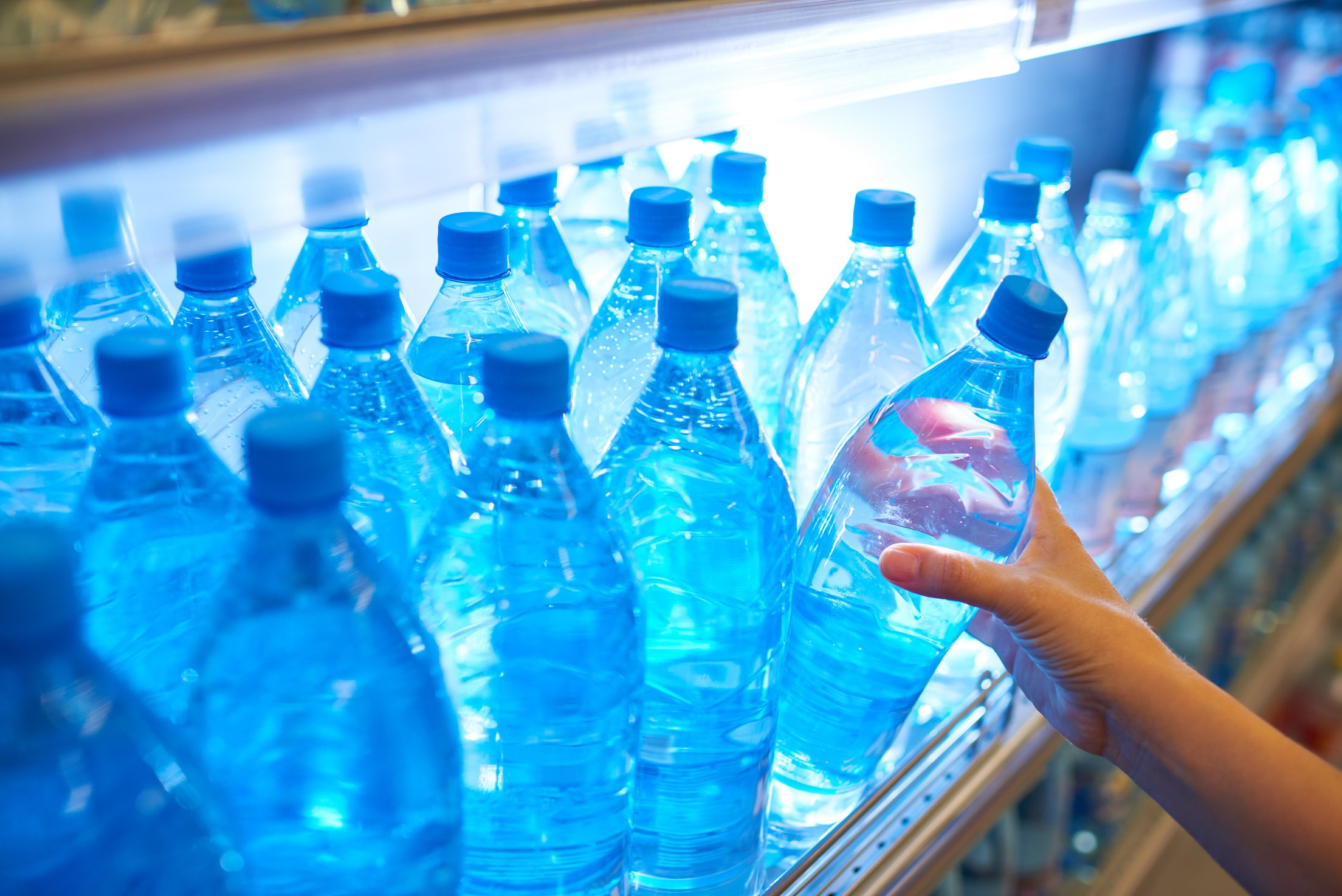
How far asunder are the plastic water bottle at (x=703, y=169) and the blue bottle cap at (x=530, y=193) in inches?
10.6

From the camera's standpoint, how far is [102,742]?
43 cm

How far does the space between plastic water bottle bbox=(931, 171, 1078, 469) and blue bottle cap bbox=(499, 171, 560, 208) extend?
481mm

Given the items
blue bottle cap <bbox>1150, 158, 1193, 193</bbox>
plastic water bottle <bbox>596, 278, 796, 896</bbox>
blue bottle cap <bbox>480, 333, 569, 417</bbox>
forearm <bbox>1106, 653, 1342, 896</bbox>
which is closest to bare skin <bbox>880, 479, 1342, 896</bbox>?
forearm <bbox>1106, 653, 1342, 896</bbox>

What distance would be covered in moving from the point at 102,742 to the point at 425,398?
33 cm

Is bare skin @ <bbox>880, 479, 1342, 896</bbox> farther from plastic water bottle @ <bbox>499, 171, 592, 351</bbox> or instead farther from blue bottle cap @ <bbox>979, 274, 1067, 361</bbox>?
plastic water bottle @ <bbox>499, 171, 592, 351</bbox>

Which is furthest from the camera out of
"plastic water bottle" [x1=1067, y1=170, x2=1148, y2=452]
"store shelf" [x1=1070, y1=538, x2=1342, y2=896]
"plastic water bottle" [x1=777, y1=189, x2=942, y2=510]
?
"store shelf" [x1=1070, y1=538, x2=1342, y2=896]

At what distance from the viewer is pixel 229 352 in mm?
725

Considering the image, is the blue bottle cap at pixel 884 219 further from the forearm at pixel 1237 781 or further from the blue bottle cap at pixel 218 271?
the blue bottle cap at pixel 218 271

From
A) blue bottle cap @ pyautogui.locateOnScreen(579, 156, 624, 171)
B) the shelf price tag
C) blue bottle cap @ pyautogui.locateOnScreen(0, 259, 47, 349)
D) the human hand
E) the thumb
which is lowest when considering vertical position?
the human hand

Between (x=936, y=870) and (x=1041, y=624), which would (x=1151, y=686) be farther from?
(x=936, y=870)

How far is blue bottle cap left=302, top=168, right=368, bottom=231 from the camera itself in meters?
0.45

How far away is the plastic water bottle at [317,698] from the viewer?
0.46m

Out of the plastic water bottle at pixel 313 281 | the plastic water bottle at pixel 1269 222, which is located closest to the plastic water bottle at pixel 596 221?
the plastic water bottle at pixel 313 281

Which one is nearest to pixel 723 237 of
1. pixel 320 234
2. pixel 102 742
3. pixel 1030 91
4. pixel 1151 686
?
pixel 320 234
